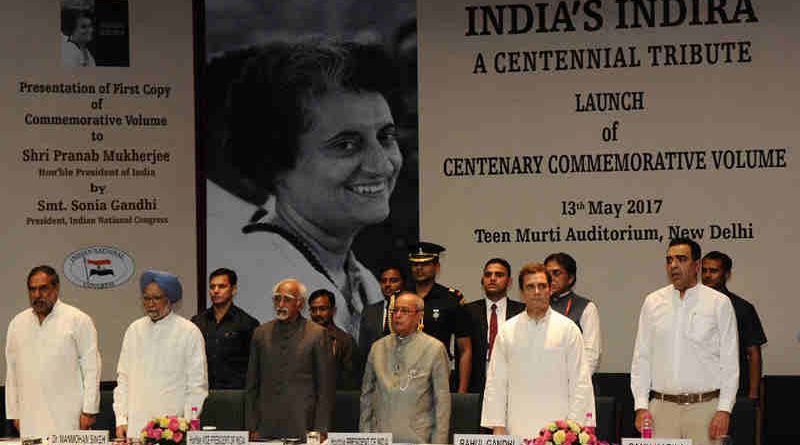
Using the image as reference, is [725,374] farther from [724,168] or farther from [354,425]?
[724,168]

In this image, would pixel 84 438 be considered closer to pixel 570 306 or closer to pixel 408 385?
pixel 408 385

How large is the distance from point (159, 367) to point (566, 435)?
7.97 ft

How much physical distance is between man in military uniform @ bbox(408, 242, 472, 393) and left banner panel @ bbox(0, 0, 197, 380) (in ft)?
7.64

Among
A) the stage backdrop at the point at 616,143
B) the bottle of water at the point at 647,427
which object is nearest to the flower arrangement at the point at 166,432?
the bottle of water at the point at 647,427

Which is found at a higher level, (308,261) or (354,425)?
(308,261)

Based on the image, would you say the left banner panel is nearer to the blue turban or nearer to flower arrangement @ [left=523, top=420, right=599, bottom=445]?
the blue turban

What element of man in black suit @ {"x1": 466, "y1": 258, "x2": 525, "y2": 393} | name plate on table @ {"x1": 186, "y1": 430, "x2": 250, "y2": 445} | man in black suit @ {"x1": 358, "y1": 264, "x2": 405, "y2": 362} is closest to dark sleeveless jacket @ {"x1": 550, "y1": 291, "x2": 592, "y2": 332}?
man in black suit @ {"x1": 466, "y1": 258, "x2": 525, "y2": 393}

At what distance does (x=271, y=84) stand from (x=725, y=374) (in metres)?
4.42

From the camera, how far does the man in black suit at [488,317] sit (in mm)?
7645

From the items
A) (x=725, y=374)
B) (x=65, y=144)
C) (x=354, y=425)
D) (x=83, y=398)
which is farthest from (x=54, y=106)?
(x=725, y=374)

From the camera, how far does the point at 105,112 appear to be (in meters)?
9.33

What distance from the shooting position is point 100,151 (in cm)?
930

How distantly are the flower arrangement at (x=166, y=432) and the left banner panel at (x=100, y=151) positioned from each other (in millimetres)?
3316

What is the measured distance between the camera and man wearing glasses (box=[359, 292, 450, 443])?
650 centimetres
